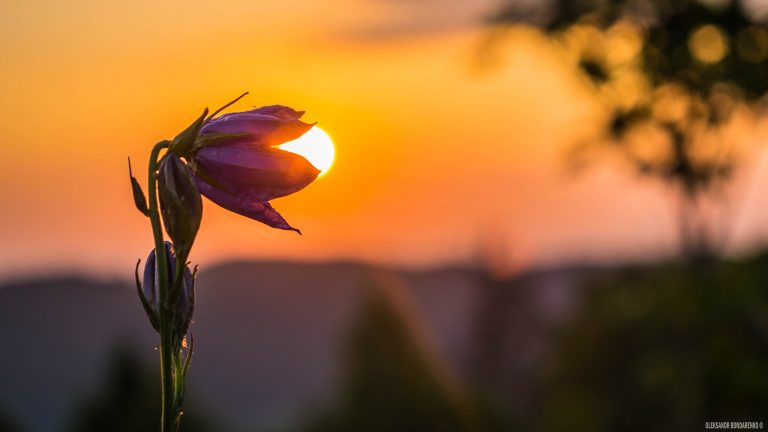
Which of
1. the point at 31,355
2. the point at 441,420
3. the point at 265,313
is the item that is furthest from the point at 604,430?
the point at 265,313

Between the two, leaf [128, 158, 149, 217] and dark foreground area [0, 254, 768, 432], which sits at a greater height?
leaf [128, 158, 149, 217]

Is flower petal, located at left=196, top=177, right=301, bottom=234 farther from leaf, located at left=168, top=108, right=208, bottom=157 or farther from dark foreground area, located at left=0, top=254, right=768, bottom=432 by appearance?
dark foreground area, located at left=0, top=254, right=768, bottom=432

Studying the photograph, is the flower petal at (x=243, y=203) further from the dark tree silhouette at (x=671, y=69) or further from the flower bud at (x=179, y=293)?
the dark tree silhouette at (x=671, y=69)

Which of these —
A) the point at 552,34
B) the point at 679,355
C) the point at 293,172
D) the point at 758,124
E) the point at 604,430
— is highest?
the point at 552,34

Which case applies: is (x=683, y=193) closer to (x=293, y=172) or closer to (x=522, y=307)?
(x=293, y=172)

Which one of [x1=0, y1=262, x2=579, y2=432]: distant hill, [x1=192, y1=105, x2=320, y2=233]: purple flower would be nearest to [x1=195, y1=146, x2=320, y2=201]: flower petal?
[x1=192, y1=105, x2=320, y2=233]: purple flower

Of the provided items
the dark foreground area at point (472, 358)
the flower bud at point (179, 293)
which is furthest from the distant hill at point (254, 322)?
the flower bud at point (179, 293)

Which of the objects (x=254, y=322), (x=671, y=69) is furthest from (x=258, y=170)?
(x=254, y=322)
